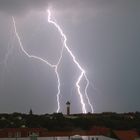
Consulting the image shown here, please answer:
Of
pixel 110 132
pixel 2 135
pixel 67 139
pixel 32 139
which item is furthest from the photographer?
pixel 110 132

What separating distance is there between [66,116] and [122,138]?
86.6 ft

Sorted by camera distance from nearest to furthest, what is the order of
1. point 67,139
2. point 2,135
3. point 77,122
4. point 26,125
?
1. point 67,139
2. point 2,135
3. point 26,125
4. point 77,122

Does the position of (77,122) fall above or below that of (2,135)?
above

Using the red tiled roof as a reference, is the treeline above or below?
above

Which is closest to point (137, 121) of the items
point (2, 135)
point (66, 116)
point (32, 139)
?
point (66, 116)

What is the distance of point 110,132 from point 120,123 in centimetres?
1246

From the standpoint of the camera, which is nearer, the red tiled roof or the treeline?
the red tiled roof

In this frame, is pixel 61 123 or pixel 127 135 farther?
pixel 61 123

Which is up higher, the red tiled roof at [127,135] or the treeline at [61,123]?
the treeline at [61,123]

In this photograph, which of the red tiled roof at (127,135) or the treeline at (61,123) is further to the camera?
the treeline at (61,123)

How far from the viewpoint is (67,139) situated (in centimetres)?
5088

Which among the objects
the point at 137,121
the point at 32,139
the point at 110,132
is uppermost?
the point at 137,121

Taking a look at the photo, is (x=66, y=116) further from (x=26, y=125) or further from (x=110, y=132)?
(x=110, y=132)

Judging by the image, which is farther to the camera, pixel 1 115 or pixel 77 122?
pixel 1 115
